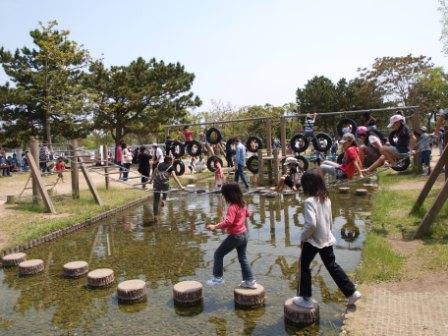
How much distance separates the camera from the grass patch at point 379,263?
6285 mm

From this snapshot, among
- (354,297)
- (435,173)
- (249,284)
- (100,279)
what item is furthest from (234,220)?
(435,173)

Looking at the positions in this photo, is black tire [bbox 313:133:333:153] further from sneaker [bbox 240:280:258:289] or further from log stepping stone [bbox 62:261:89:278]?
log stepping stone [bbox 62:261:89:278]

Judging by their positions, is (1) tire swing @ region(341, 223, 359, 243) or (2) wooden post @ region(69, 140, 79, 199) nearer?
(1) tire swing @ region(341, 223, 359, 243)

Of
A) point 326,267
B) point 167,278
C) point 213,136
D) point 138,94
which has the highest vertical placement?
point 138,94

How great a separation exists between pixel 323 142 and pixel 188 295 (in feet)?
29.7

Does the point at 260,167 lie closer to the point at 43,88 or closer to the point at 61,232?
the point at 61,232

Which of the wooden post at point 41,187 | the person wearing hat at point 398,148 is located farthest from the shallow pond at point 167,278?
the wooden post at point 41,187

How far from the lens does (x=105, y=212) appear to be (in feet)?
42.2

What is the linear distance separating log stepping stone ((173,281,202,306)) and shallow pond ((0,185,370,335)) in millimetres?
122

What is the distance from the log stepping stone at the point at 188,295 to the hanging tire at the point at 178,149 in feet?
33.1

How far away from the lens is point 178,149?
16109 mm

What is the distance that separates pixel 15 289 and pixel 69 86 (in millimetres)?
25788

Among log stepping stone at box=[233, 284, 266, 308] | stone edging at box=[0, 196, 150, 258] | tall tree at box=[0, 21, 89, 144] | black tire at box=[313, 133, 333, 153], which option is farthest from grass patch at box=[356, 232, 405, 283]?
tall tree at box=[0, 21, 89, 144]

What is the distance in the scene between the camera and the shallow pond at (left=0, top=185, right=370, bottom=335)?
5449 mm
